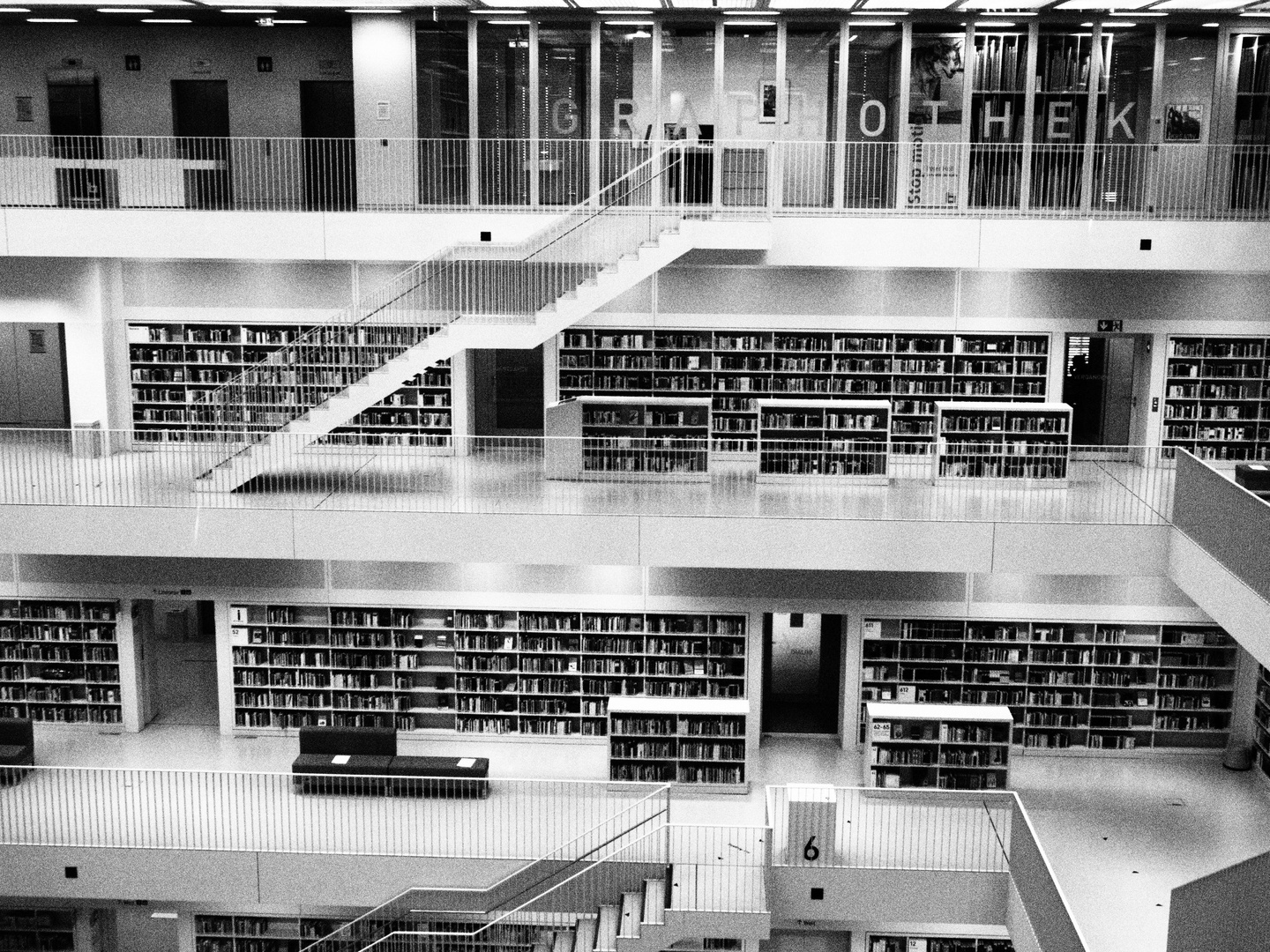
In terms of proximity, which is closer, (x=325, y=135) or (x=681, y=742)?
(x=681, y=742)

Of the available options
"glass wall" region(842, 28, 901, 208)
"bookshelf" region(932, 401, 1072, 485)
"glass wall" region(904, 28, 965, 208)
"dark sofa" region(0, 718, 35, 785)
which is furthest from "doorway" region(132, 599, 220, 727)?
"glass wall" region(904, 28, 965, 208)

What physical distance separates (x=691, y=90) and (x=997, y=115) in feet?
11.6

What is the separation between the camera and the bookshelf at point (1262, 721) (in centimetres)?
1330

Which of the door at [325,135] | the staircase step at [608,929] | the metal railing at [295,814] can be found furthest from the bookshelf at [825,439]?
the door at [325,135]

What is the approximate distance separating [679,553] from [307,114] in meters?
8.32

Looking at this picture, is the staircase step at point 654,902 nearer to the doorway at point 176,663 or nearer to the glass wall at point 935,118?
the doorway at point 176,663

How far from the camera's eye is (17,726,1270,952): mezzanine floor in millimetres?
10961

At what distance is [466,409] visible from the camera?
1592cm

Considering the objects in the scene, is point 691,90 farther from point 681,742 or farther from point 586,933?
point 586,933

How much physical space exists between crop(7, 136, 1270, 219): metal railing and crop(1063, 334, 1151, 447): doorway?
5.78 ft

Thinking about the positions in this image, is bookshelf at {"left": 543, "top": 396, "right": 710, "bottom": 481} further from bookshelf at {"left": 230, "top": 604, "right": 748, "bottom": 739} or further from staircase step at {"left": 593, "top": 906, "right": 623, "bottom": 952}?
staircase step at {"left": 593, "top": 906, "right": 623, "bottom": 952}

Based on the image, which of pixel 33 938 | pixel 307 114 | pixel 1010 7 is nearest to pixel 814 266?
pixel 1010 7

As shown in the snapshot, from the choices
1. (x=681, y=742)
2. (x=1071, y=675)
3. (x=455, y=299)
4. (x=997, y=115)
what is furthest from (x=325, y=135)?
(x=1071, y=675)

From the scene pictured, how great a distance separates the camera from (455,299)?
1405 centimetres
